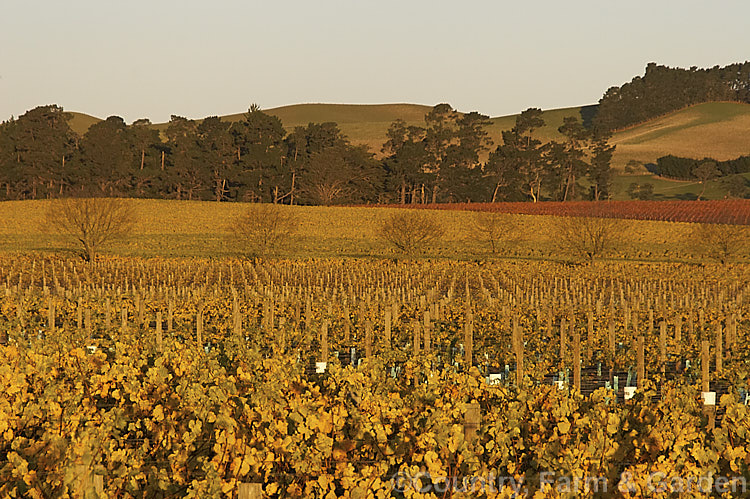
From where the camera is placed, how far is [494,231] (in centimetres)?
5838

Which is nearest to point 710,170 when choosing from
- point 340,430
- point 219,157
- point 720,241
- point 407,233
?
point 219,157

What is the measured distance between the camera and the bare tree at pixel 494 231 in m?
57.4

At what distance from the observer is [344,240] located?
6091 centimetres

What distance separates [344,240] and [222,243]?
8622 millimetres

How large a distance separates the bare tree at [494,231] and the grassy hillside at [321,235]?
0.33m

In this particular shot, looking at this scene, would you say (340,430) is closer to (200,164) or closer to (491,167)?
(200,164)

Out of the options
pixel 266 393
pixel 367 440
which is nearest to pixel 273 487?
pixel 367 440

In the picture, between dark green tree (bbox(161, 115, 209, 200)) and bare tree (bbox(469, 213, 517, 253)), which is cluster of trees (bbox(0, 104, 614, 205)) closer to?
dark green tree (bbox(161, 115, 209, 200))

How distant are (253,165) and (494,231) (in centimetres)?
4326

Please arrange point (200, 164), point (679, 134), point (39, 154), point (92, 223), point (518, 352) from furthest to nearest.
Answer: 1. point (679, 134)
2. point (39, 154)
3. point (200, 164)
4. point (92, 223)
5. point (518, 352)

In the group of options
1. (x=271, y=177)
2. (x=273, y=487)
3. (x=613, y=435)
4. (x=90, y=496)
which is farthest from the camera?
(x=271, y=177)

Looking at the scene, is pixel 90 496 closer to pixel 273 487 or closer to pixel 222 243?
pixel 273 487

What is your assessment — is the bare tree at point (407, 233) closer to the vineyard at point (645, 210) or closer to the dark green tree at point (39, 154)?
the vineyard at point (645, 210)

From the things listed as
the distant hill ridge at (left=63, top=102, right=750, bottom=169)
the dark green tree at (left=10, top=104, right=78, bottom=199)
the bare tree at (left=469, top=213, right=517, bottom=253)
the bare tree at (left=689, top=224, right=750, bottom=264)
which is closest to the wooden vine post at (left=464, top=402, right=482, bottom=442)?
the bare tree at (left=689, top=224, right=750, bottom=264)
